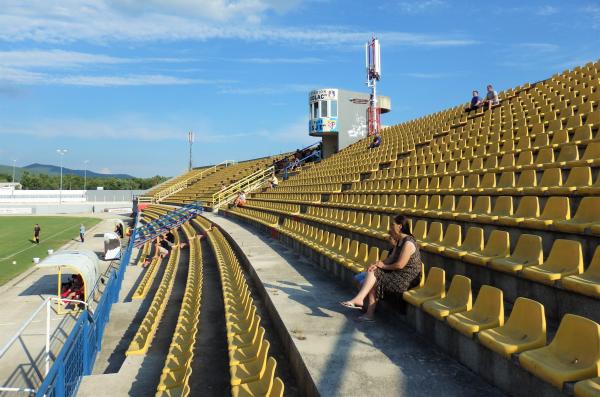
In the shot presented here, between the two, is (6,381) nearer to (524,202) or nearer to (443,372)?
(443,372)

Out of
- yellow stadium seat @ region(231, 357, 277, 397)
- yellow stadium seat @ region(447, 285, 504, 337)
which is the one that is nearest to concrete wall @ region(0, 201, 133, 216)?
yellow stadium seat @ region(231, 357, 277, 397)

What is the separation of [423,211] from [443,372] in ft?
9.95

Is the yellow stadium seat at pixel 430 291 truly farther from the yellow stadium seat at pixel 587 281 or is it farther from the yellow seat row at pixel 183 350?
the yellow seat row at pixel 183 350

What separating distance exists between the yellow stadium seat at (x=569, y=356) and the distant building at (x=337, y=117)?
20.9 m

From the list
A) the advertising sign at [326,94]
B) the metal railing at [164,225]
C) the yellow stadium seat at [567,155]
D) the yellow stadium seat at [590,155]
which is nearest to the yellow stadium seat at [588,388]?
the yellow stadium seat at [590,155]

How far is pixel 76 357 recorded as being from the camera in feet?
15.1

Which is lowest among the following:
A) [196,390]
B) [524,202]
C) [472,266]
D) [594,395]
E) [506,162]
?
[196,390]

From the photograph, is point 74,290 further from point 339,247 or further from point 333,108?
point 333,108

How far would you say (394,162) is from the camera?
11.1 meters

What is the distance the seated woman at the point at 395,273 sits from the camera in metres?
4.11

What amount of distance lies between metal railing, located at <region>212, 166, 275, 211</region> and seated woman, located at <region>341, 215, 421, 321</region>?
16922mm

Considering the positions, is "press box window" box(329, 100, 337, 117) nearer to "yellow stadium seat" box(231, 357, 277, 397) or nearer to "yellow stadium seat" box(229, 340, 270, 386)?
"yellow stadium seat" box(229, 340, 270, 386)

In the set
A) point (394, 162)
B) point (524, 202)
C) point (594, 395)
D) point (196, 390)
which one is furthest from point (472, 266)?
point (394, 162)

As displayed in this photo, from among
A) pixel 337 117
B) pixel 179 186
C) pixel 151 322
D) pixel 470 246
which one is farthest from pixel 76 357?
pixel 179 186
